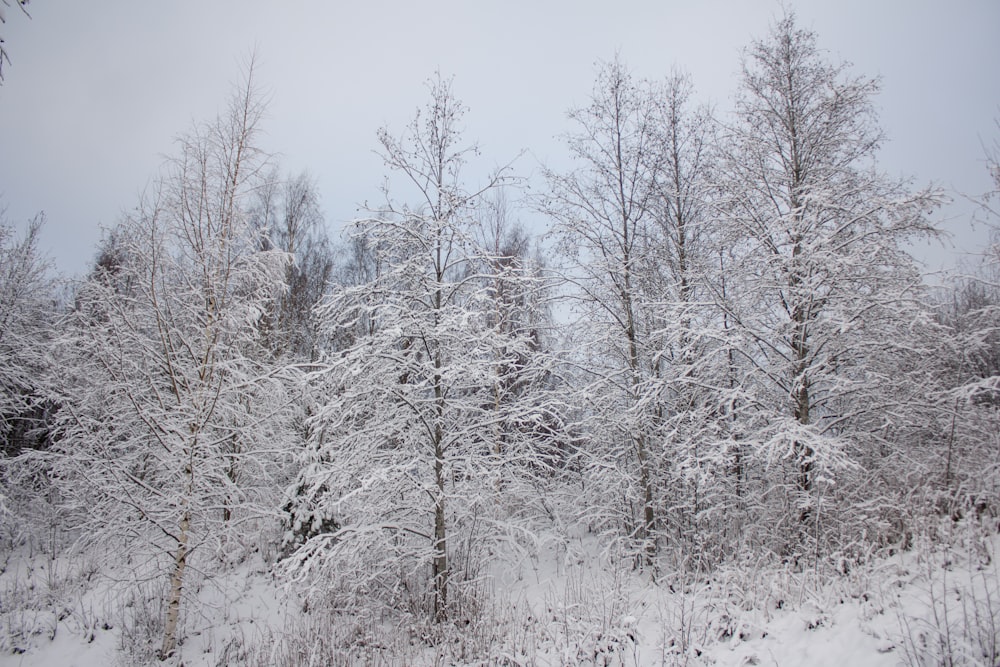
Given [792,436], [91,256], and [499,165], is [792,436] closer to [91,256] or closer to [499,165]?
→ [499,165]

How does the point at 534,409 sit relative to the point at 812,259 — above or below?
below

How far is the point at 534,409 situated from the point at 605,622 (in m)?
2.67

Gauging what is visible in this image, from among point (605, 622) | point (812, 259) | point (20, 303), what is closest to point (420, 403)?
point (605, 622)

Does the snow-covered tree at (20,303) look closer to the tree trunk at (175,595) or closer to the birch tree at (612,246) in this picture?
the tree trunk at (175,595)

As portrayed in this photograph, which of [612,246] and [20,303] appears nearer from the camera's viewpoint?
[612,246]

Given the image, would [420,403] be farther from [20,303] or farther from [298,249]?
[298,249]

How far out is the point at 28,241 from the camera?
38.4 ft

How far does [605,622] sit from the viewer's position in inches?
205

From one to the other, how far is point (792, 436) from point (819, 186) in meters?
3.96

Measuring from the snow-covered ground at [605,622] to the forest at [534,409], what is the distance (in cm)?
6

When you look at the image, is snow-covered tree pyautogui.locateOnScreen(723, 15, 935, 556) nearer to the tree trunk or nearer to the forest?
the forest

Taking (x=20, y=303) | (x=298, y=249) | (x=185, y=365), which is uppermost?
(x=298, y=249)

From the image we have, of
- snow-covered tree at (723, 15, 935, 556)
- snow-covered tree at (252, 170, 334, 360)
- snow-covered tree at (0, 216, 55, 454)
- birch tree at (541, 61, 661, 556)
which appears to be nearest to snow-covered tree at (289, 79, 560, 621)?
birch tree at (541, 61, 661, 556)

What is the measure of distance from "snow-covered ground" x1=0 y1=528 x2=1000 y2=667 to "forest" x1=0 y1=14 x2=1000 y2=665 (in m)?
0.06
